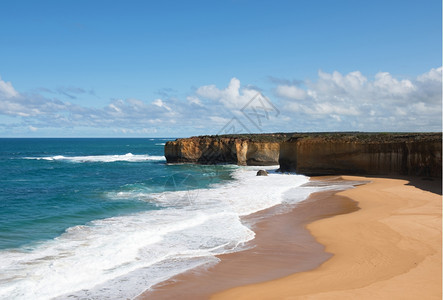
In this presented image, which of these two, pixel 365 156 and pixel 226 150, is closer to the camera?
pixel 365 156

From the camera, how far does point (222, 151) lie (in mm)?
51000

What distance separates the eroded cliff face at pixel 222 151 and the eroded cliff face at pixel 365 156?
905cm

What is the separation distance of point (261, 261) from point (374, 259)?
3374 millimetres

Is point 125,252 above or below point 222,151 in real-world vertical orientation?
below

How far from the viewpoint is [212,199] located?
22.9 meters

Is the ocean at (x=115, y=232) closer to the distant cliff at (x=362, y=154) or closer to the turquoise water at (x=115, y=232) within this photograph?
the turquoise water at (x=115, y=232)

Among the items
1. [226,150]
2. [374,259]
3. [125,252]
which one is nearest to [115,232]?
[125,252]

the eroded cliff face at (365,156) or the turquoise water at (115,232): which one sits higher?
the eroded cliff face at (365,156)

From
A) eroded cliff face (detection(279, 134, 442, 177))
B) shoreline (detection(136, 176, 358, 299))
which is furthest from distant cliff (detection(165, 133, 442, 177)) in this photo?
shoreline (detection(136, 176, 358, 299))

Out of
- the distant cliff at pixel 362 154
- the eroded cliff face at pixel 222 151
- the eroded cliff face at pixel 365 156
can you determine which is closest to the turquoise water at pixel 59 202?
the eroded cliff face at pixel 365 156

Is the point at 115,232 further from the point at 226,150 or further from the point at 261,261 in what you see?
the point at 226,150

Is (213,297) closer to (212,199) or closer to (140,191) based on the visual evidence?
(212,199)

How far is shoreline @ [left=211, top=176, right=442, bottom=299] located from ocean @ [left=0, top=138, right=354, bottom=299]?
3011 millimetres

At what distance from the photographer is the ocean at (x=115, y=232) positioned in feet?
32.1
